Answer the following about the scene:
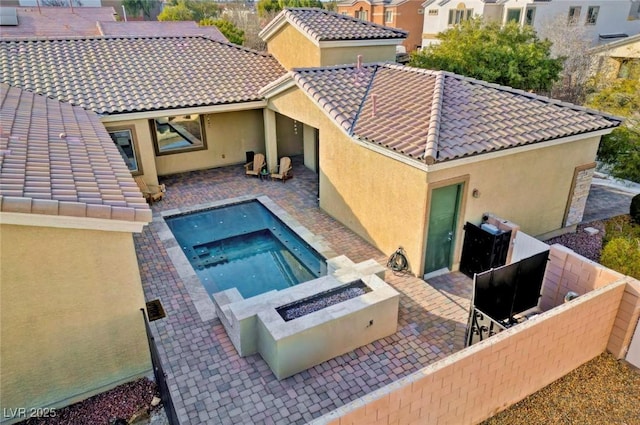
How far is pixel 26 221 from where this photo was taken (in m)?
7.24

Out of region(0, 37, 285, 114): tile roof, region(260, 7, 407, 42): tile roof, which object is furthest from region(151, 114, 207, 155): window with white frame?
region(260, 7, 407, 42): tile roof

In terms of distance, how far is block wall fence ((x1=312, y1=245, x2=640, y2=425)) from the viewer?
6.50m

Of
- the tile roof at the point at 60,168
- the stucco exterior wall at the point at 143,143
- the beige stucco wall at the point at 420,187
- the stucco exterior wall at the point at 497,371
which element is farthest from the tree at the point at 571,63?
the tile roof at the point at 60,168

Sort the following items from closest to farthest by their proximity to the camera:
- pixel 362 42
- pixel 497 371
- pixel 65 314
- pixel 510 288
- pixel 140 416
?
1. pixel 497 371
2. pixel 65 314
3. pixel 140 416
4. pixel 510 288
5. pixel 362 42

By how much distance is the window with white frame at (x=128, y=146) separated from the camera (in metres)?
17.7

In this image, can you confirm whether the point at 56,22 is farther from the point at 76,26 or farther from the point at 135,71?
the point at 135,71

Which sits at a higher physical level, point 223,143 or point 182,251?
point 223,143

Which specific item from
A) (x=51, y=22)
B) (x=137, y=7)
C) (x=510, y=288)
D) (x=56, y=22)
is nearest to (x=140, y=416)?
(x=510, y=288)

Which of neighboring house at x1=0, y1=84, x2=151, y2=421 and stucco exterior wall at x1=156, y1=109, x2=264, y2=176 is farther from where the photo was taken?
stucco exterior wall at x1=156, y1=109, x2=264, y2=176

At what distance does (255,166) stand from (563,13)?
46.5 metres

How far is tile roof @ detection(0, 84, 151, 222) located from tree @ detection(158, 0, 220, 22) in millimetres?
52205

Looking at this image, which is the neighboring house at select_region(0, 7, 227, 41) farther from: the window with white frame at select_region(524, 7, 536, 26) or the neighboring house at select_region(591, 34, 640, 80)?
the window with white frame at select_region(524, 7, 536, 26)

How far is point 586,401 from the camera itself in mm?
8523

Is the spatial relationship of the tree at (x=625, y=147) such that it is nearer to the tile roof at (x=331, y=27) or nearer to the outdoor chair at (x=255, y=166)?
the tile roof at (x=331, y=27)
